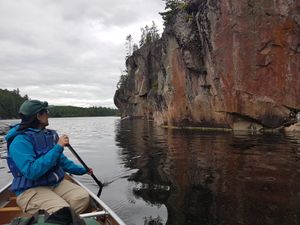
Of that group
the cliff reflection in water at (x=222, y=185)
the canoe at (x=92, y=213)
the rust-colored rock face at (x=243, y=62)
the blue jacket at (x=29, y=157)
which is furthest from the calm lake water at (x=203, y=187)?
the rust-colored rock face at (x=243, y=62)

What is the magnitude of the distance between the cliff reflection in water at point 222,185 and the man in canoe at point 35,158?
7.71ft

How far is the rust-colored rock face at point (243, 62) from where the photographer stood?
26625 millimetres

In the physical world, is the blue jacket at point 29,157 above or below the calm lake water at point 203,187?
above

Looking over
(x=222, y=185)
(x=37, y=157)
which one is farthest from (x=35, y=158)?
(x=222, y=185)

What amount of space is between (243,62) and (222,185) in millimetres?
19673

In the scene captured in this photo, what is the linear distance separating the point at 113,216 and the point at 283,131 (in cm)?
2459

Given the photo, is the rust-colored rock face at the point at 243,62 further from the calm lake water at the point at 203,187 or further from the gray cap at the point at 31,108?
the gray cap at the point at 31,108

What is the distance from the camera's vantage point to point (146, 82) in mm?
70250

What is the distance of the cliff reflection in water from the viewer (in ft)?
22.8

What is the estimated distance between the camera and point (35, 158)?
4898 mm

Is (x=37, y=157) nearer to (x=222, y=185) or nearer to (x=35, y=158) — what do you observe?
(x=35, y=158)

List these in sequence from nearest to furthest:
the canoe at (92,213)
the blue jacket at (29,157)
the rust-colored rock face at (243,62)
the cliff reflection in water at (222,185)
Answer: the blue jacket at (29,157) → the canoe at (92,213) → the cliff reflection in water at (222,185) → the rust-colored rock face at (243,62)

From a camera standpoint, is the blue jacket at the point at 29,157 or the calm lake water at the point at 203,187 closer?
the blue jacket at the point at 29,157

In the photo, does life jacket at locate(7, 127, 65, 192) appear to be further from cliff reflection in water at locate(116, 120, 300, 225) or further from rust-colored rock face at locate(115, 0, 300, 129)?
rust-colored rock face at locate(115, 0, 300, 129)
